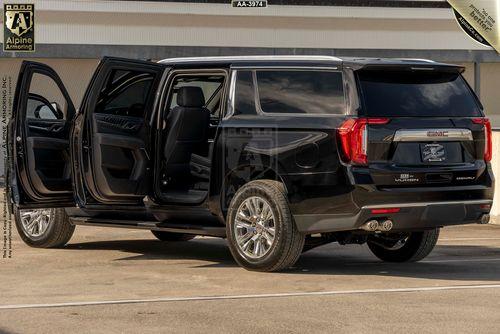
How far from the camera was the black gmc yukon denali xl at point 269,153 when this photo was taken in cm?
1079

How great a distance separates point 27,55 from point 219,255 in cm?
2286

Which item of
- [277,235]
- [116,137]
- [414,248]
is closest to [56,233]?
[116,137]

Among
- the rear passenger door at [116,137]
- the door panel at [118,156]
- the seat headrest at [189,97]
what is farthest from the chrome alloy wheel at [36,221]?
the seat headrest at [189,97]

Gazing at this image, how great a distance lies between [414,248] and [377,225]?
5.78 ft

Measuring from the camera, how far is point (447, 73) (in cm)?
1142

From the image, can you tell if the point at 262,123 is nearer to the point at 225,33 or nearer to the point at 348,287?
the point at 348,287

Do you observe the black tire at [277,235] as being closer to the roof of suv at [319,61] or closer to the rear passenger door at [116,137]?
the roof of suv at [319,61]

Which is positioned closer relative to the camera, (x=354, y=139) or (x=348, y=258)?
(x=354, y=139)

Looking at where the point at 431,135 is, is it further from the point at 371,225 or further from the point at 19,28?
the point at 19,28

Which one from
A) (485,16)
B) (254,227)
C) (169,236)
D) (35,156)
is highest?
(485,16)

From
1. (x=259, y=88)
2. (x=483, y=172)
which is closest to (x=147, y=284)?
(x=259, y=88)

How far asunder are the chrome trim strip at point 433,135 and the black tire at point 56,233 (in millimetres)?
4267

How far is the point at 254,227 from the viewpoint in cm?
1129

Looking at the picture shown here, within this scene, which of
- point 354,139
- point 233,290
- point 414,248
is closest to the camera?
point 233,290
